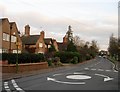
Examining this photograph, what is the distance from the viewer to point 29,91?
13812 millimetres

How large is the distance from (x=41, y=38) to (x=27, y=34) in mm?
4461

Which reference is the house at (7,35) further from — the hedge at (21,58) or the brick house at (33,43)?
the brick house at (33,43)

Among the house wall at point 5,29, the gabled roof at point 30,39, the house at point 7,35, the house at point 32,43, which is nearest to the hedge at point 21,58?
the house at point 7,35

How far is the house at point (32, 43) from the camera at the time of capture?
76.1 m

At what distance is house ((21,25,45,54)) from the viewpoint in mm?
76125

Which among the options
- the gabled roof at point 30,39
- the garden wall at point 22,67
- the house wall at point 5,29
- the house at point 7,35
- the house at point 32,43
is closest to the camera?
the garden wall at point 22,67

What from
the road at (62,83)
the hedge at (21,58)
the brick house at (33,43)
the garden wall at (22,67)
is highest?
the brick house at (33,43)

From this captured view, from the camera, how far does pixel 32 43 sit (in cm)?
7662

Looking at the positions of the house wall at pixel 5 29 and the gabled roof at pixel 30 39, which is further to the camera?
the gabled roof at pixel 30 39

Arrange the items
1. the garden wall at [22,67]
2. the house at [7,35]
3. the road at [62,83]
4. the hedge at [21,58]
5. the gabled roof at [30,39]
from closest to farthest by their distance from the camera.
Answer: the road at [62,83], the garden wall at [22,67], the hedge at [21,58], the house at [7,35], the gabled roof at [30,39]

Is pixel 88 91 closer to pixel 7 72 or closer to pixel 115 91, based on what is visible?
pixel 115 91

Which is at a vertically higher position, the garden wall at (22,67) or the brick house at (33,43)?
the brick house at (33,43)

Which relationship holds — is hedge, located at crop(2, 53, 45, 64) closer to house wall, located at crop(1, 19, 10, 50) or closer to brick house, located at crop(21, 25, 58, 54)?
house wall, located at crop(1, 19, 10, 50)

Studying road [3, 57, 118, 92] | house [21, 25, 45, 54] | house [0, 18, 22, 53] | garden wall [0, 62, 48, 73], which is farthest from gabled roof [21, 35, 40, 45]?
road [3, 57, 118, 92]
